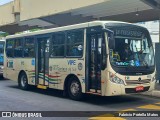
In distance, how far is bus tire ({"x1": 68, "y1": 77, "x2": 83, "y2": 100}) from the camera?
497 inches

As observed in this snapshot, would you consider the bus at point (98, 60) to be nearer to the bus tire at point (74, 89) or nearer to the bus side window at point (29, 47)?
the bus tire at point (74, 89)

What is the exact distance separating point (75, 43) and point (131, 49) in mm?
2158

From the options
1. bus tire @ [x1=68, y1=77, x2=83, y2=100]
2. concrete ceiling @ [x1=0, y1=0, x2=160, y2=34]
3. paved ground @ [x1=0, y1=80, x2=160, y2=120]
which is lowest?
paved ground @ [x1=0, y1=80, x2=160, y2=120]

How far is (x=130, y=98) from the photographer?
1341 cm

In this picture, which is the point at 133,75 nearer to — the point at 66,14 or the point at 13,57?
the point at 13,57

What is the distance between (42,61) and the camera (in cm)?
1516

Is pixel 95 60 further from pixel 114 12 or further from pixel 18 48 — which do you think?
pixel 114 12

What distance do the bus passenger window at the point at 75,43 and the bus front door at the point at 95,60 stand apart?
0.48 meters

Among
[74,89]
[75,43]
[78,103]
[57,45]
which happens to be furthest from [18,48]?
[78,103]

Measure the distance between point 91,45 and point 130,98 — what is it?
9.06 feet

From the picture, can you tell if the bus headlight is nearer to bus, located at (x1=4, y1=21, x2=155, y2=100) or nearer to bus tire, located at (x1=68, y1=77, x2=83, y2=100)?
bus, located at (x1=4, y1=21, x2=155, y2=100)

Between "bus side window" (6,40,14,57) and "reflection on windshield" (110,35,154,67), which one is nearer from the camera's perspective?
"reflection on windshield" (110,35,154,67)

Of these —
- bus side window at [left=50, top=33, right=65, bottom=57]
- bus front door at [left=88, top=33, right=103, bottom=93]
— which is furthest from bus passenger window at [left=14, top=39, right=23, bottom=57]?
bus front door at [left=88, top=33, right=103, bottom=93]

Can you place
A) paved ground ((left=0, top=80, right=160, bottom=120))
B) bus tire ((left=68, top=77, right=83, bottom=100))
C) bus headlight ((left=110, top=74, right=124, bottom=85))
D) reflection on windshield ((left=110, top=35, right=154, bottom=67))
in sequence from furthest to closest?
bus tire ((left=68, top=77, right=83, bottom=100)) < reflection on windshield ((left=110, top=35, right=154, bottom=67)) < bus headlight ((left=110, top=74, right=124, bottom=85)) < paved ground ((left=0, top=80, right=160, bottom=120))
